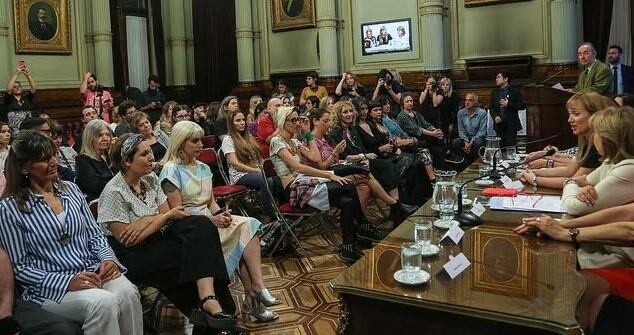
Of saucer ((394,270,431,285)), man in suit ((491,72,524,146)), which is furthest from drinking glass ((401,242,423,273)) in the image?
man in suit ((491,72,524,146))

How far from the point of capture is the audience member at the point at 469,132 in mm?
7438

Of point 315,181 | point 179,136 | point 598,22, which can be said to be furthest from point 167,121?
point 598,22

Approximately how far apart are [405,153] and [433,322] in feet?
15.5

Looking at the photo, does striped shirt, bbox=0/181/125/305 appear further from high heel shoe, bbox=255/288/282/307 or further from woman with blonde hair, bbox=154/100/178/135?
woman with blonde hair, bbox=154/100/178/135

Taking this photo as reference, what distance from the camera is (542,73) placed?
9.37 m

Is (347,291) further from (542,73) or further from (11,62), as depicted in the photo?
(11,62)

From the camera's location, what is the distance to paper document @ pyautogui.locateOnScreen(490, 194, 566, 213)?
2864 millimetres

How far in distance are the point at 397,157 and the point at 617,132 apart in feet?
11.6

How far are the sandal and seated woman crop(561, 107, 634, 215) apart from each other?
5.48 ft

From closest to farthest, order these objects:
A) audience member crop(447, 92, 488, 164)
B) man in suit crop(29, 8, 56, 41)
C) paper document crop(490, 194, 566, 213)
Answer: paper document crop(490, 194, 566, 213) → audience member crop(447, 92, 488, 164) → man in suit crop(29, 8, 56, 41)

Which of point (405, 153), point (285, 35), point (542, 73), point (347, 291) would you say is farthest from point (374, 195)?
point (285, 35)

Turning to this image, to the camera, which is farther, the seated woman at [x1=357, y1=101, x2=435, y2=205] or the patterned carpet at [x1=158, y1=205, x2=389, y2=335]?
the seated woman at [x1=357, y1=101, x2=435, y2=205]

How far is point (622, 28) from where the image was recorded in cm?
999

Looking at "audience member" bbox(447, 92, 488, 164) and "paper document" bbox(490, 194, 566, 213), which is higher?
"audience member" bbox(447, 92, 488, 164)
